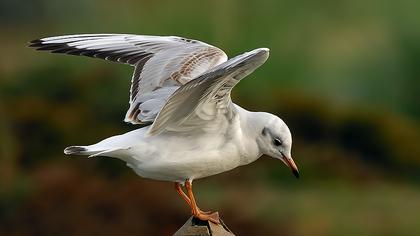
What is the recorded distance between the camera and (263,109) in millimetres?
5695

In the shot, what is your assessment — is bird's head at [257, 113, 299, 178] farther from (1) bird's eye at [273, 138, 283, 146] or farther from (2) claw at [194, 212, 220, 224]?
(2) claw at [194, 212, 220, 224]

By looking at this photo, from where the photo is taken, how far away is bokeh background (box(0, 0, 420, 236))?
5676mm

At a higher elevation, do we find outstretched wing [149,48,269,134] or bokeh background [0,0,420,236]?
outstretched wing [149,48,269,134]

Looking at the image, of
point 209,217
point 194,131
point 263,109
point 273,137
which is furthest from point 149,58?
point 263,109

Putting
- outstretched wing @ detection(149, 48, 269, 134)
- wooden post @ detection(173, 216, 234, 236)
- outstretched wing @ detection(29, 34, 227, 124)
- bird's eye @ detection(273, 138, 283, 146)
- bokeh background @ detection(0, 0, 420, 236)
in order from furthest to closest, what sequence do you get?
bokeh background @ detection(0, 0, 420, 236), outstretched wing @ detection(29, 34, 227, 124), bird's eye @ detection(273, 138, 283, 146), outstretched wing @ detection(149, 48, 269, 134), wooden post @ detection(173, 216, 234, 236)

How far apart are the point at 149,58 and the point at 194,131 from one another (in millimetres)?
443

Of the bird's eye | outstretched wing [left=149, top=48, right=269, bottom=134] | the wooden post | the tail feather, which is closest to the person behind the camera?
the wooden post

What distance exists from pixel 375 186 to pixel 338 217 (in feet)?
0.88

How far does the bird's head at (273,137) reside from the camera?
281cm

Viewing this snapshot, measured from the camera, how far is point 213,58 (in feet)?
10.4

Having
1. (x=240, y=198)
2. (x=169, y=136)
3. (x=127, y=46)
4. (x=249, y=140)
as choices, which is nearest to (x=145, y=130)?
(x=169, y=136)

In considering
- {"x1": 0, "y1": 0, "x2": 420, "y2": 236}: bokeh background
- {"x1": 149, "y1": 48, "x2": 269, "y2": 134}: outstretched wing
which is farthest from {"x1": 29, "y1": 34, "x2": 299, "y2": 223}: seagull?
{"x1": 0, "y1": 0, "x2": 420, "y2": 236}: bokeh background

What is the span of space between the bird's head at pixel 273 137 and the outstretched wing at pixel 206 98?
0.29 feet

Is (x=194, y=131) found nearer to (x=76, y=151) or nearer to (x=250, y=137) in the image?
(x=250, y=137)
